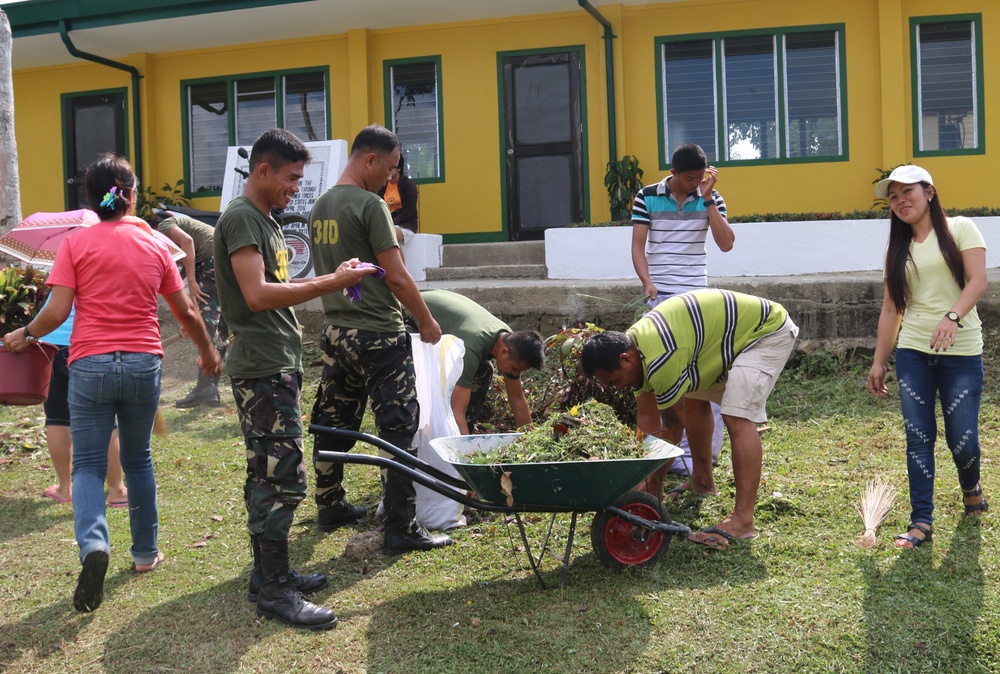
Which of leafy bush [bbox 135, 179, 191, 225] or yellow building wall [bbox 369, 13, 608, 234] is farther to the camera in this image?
leafy bush [bbox 135, 179, 191, 225]

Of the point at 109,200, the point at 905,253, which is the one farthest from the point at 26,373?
the point at 905,253

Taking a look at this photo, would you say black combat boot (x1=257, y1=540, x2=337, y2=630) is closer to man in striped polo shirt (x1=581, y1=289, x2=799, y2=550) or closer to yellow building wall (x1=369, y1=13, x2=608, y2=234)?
man in striped polo shirt (x1=581, y1=289, x2=799, y2=550)

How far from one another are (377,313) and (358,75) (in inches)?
359

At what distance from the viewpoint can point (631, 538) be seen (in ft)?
14.5

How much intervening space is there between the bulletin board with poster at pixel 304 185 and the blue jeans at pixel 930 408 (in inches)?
305

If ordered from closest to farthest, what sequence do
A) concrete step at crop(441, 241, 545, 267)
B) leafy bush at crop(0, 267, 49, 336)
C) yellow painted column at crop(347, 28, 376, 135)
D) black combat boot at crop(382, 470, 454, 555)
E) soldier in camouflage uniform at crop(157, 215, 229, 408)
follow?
black combat boot at crop(382, 470, 454, 555), leafy bush at crop(0, 267, 49, 336), soldier in camouflage uniform at crop(157, 215, 229, 408), concrete step at crop(441, 241, 545, 267), yellow painted column at crop(347, 28, 376, 135)

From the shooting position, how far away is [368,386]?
480 cm

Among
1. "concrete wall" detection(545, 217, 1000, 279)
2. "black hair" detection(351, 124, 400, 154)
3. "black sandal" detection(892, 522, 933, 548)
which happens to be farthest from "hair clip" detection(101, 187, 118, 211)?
"concrete wall" detection(545, 217, 1000, 279)

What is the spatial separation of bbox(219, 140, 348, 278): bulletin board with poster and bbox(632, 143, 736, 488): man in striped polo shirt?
18.8 ft

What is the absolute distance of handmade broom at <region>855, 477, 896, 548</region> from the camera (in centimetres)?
459

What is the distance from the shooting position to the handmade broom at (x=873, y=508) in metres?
4.59

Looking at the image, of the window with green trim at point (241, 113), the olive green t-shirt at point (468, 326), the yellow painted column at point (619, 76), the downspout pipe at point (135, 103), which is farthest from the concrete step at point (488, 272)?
the olive green t-shirt at point (468, 326)

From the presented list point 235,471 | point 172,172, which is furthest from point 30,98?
point 235,471

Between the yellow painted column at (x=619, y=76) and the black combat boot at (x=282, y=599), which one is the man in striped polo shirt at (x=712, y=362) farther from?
the yellow painted column at (x=619, y=76)
